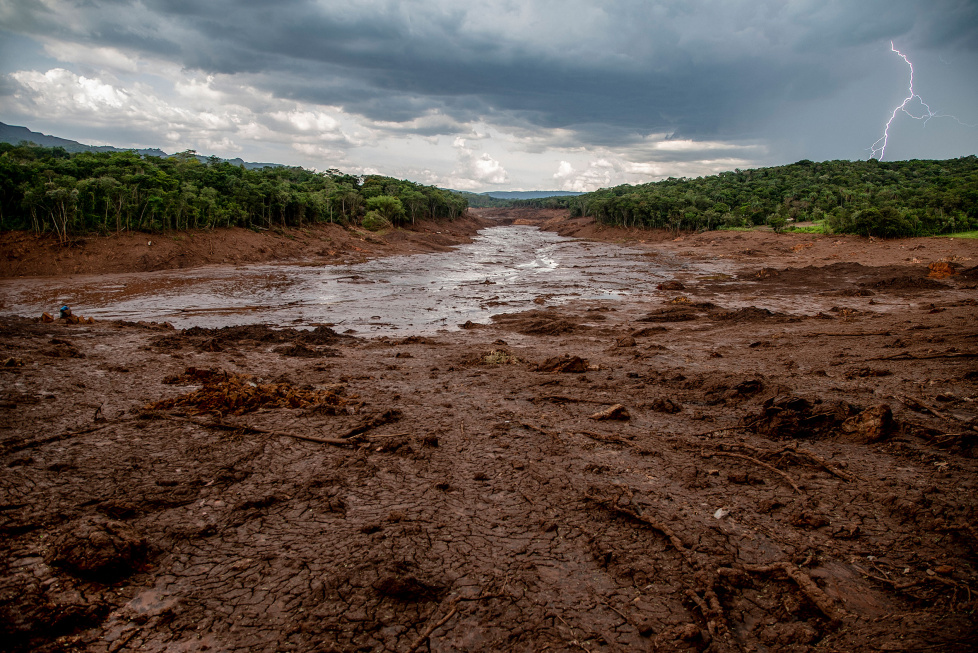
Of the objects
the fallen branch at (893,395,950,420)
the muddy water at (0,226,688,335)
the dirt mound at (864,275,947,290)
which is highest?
the dirt mound at (864,275,947,290)

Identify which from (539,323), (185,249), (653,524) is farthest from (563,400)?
(185,249)

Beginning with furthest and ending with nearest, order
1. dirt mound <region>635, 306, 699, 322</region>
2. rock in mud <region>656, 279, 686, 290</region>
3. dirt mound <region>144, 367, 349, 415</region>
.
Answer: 1. rock in mud <region>656, 279, 686, 290</region>
2. dirt mound <region>635, 306, 699, 322</region>
3. dirt mound <region>144, 367, 349, 415</region>

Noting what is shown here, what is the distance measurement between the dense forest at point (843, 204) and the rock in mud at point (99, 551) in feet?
166

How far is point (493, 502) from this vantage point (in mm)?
5266

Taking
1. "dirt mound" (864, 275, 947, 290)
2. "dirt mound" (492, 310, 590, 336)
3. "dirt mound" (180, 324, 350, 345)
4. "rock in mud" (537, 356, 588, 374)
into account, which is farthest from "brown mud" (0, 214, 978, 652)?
"dirt mound" (864, 275, 947, 290)

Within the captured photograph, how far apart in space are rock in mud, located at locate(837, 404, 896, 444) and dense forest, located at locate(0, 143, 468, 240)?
3643cm

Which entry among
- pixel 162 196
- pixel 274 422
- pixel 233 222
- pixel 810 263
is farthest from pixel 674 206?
pixel 274 422

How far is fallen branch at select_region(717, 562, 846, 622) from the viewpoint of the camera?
11.4 ft

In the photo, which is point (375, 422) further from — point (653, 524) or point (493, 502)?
point (653, 524)

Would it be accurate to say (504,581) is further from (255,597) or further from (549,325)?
(549,325)

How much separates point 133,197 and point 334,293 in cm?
1833

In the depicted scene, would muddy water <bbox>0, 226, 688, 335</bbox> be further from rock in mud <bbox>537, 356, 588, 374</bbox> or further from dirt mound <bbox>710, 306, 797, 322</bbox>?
dirt mound <bbox>710, 306, 797, 322</bbox>

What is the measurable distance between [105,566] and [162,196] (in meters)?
36.8

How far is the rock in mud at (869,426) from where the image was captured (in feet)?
20.5
